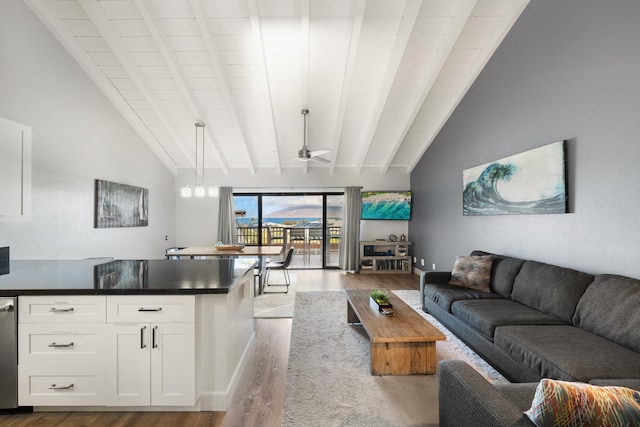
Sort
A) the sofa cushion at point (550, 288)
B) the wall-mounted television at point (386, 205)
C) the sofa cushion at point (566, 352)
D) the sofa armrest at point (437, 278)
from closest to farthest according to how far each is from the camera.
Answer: the sofa cushion at point (566, 352) → the sofa cushion at point (550, 288) → the sofa armrest at point (437, 278) → the wall-mounted television at point (386, 205)

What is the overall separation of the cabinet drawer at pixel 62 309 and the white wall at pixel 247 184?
5150mm

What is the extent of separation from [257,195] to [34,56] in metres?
4.49

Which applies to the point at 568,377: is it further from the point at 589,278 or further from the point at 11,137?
the point at 11,137

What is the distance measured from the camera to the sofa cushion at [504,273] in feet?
10.2

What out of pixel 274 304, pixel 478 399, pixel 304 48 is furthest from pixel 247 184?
pixel 478 399

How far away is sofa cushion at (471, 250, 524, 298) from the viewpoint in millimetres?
3119

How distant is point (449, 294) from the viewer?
10.6ft

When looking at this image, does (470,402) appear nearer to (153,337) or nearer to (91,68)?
(153,337)

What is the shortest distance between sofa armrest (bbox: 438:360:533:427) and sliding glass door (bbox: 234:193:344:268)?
578 cm

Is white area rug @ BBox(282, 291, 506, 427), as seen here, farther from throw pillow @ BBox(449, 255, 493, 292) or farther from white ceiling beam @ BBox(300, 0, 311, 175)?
white ceiling beam @ BBox(300, 0, 311, 175)

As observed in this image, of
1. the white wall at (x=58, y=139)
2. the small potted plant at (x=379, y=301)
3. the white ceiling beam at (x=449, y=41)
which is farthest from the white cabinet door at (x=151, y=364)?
the white ceiling beam at (x=449, y=41)

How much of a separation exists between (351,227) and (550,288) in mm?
4427

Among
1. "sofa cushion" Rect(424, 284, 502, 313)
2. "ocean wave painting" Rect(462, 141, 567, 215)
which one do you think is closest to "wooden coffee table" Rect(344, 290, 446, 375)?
"sofa cushion" Rect(424, 284, 502, 313)

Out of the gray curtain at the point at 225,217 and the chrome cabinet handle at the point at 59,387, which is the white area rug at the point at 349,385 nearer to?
the chrome cabinet handle at the point at 59,387
